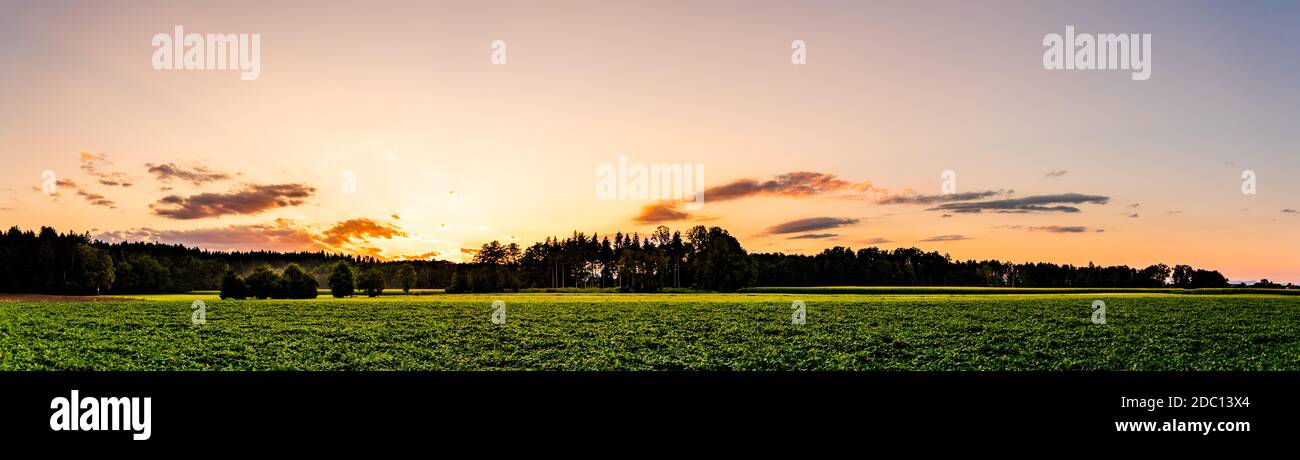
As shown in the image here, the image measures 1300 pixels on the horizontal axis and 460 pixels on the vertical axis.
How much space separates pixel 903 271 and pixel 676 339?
97428 mm

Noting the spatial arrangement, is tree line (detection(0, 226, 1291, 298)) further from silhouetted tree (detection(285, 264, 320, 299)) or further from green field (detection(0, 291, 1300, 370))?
green field (detection(0, 291, 1300, 370))

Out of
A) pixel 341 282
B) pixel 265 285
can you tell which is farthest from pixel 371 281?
pixel 265 285

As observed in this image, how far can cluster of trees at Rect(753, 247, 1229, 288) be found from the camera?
10150cm

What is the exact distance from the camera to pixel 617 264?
121188 millimetres

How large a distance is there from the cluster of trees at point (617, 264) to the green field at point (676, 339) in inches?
1728

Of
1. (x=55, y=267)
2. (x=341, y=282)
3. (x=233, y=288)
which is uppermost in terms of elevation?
(x=55, y=267)
